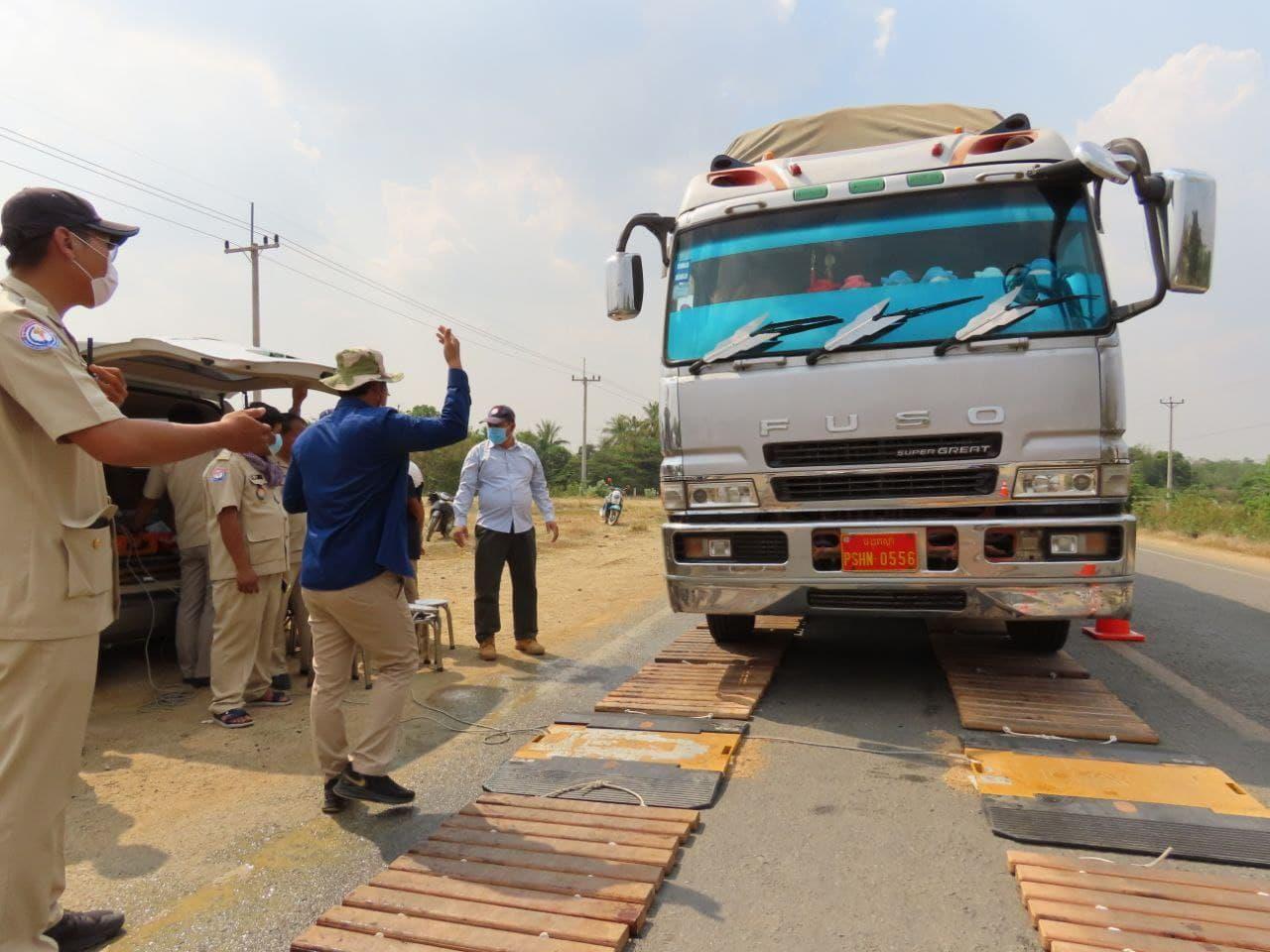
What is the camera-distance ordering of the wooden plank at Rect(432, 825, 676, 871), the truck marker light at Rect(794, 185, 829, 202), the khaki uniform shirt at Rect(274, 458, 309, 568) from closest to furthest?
the wooden plank at Rect(432, 825, 676, 871) → the truck marker light at Rect(794, 185, 829, 202) → the khaki uniform shirt at Rect(274, 458, 309, 568)

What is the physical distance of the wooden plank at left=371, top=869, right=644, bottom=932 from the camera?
2.44 m

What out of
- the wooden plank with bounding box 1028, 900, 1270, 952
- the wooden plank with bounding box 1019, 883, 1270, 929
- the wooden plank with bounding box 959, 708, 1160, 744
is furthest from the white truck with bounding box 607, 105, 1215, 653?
the wooden plank with bounding box 1028, 900, 1270, 952

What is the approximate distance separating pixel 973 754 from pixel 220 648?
163 inches

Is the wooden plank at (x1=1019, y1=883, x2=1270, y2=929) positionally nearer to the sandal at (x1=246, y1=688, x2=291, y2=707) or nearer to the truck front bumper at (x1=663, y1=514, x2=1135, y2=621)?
the truck front bumper at (x1=663, y1=514, x2=1135, y2=621)

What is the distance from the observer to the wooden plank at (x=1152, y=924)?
225cm

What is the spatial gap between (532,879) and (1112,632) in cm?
546

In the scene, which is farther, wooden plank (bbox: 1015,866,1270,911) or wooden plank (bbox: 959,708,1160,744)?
wooden plank (bbox: 959,708,1160,744)

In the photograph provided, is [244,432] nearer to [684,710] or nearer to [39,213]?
[39,213]

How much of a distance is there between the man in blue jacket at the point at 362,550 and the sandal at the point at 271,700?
1929 millimetres

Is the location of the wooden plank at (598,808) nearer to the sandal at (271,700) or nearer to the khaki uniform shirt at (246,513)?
the sandal at (271,700)

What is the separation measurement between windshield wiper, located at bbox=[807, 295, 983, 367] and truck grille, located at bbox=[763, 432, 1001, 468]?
0.47 meters

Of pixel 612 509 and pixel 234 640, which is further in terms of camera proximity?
pixel 612 509

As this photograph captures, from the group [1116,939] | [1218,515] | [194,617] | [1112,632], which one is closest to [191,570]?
[194,617]

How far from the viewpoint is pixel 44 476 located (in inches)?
85.8
